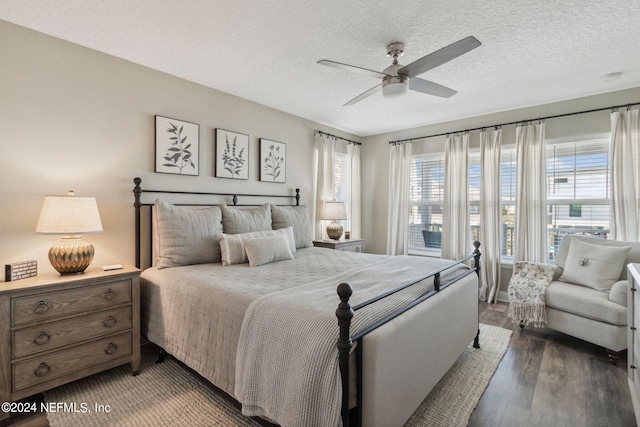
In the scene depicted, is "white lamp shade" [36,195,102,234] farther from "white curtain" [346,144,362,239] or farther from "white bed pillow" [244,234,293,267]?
"white curtain" [346,144,362,239]

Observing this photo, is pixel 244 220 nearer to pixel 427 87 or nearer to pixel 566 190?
pixel 427 87

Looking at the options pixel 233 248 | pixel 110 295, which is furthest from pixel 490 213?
pixel 110 295

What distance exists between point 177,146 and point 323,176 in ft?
7.00

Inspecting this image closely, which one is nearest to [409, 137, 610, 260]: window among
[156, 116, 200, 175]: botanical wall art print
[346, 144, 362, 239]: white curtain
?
[346, 144, 362, 239]: white curtain

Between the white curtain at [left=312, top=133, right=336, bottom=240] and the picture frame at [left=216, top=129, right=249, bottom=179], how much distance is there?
1.25 m

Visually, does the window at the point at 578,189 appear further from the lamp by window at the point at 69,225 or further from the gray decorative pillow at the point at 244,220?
the lamp by window at the point at 69,225

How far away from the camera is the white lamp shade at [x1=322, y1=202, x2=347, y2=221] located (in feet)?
14.1

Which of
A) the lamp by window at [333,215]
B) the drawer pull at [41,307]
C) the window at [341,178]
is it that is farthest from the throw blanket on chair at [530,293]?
the drawer pull at [41,307]

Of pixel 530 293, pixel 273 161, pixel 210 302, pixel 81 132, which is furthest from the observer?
pixel 273 161

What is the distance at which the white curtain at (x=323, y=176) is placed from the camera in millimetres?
4496

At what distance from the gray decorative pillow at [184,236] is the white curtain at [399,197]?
10.1 feet

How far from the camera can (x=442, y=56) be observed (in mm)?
1938

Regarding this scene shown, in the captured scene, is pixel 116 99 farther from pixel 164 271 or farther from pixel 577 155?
pixel 577 155

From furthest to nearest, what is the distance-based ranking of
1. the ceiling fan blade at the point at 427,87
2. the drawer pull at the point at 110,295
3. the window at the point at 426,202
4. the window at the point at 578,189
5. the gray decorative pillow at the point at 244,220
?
1. the window at the point at 426,202
2. the window at the point at 578,189
3. the gray decorative pillow at the point at 244,220
4. the ceiling fan blade at the point at 427,87
5. the drawer pull at the point at 110,295
